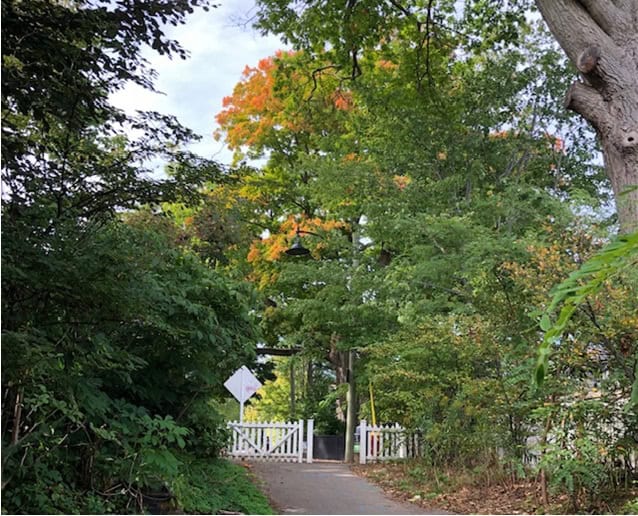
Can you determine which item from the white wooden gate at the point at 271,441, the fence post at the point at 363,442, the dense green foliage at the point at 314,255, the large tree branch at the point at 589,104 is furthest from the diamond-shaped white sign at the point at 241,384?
the large tree branch at the point at 589,104

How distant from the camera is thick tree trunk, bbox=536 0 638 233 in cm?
239

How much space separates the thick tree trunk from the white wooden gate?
605 cm

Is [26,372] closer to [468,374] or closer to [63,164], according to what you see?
[63,164]

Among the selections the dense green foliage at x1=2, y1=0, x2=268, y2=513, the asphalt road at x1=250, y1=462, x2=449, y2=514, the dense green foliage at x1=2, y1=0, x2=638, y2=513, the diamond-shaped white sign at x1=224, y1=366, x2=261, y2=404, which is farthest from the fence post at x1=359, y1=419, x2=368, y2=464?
the dense green foliage at x1=2, y1=0, x2=268, y2=513

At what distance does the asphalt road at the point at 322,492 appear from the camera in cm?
405

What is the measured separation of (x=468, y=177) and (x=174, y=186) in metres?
4.17

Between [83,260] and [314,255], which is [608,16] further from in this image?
[314,255]

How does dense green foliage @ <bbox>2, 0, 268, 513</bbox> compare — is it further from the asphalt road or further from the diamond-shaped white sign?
the diamond-shaped white sign

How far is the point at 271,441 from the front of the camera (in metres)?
7.93

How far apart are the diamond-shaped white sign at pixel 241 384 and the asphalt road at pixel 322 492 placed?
75 centimetres

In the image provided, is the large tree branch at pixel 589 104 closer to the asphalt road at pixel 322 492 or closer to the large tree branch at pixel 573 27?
the large tree branch at pixel 573 27

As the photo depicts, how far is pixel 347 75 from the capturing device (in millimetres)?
5145

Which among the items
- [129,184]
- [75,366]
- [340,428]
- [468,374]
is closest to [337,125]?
[468,374]

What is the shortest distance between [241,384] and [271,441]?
1.97 metres
